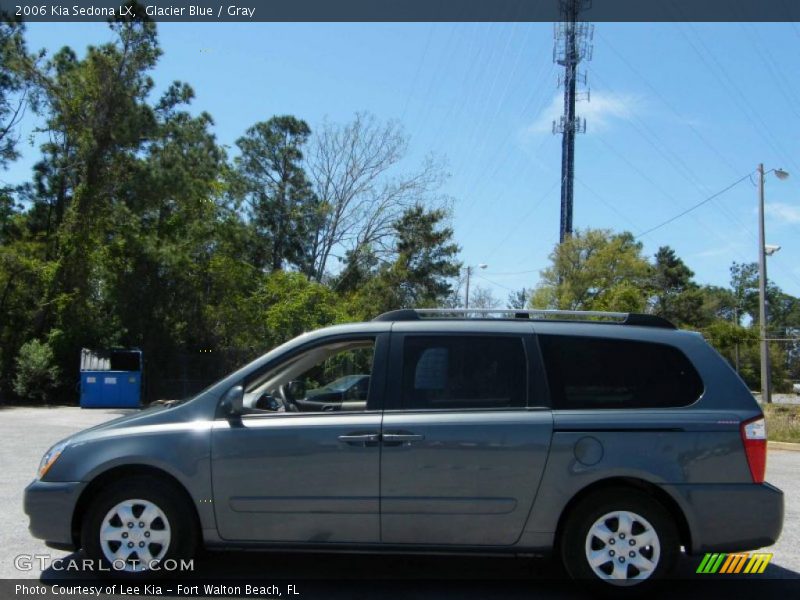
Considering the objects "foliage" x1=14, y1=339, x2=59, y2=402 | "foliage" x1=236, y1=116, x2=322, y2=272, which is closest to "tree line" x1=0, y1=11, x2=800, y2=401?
"foliage" x1=14, y1=339, x2=59, y2=402

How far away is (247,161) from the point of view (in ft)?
159

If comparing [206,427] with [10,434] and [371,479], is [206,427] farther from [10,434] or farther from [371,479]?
[10,434]

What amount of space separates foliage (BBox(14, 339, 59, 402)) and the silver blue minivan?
66.8 feet

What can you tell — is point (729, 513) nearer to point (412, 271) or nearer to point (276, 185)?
point (412, 271)

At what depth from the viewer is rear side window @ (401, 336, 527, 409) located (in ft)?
16.8

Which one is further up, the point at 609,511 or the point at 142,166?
the point at 142,166

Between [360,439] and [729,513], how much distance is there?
8.06ft

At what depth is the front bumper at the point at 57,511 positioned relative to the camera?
5.00m

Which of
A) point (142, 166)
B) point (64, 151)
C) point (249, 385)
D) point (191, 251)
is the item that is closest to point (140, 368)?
point (191, 251)

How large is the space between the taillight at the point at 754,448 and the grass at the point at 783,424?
11449 mm

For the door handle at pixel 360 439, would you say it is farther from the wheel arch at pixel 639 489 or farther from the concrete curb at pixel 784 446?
the concrete curb at pixel 784 446

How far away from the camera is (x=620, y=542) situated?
4938 millimetres

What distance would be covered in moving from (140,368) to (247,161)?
27103 mm

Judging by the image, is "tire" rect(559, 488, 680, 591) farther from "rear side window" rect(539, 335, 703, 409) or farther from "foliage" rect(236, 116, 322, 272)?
"foliage" rect(236, 116, 322, 272)
